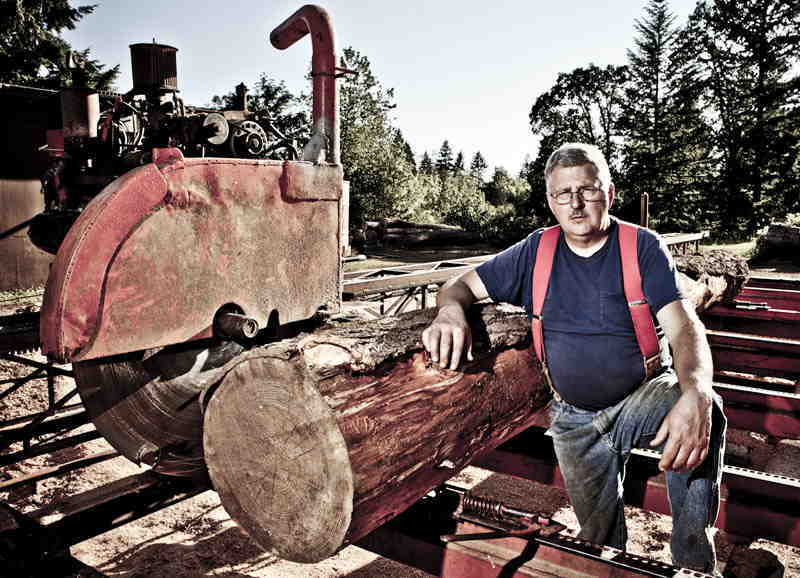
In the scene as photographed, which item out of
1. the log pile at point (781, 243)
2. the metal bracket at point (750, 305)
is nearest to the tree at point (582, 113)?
the log pile at point (781, 243)

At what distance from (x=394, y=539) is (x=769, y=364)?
3.52m

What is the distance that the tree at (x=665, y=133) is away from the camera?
2327 cm

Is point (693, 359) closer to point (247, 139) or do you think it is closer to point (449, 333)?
point (449, 333)

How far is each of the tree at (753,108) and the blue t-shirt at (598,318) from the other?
22078 mm

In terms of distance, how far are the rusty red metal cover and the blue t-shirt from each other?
1387mm

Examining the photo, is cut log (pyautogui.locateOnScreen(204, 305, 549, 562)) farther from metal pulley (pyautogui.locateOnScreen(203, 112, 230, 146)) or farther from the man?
metal pulley (pyautogui.locateOnScreen(203, 112, 230, 146))

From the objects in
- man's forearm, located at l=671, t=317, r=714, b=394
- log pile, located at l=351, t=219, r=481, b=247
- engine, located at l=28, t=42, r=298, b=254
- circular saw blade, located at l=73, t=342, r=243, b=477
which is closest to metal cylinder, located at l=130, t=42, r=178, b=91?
engine, located at l=28, t=42, r=298, b=254

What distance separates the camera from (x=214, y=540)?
360 centimetres

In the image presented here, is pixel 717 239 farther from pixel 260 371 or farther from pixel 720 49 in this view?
pixel 260 371

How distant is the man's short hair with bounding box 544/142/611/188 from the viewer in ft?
6.97

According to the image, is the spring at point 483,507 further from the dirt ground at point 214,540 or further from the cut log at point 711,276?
the cut log at point 711,276

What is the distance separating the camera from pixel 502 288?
7.73ft

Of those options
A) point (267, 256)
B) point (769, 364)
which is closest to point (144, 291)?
point (267, 256)

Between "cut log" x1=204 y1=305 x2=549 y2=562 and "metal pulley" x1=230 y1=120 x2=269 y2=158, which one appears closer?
"cut log" x1=204 y1=305 x2=549 y2=562
